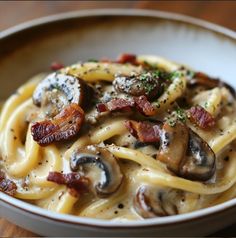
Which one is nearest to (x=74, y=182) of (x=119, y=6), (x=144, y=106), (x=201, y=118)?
(x=144, y=106)

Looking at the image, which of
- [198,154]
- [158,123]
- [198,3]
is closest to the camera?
[198,154]

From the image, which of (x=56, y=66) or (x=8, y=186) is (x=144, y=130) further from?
(x=56, y=66)

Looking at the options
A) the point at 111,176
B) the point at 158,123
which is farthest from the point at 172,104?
the point at 111,176

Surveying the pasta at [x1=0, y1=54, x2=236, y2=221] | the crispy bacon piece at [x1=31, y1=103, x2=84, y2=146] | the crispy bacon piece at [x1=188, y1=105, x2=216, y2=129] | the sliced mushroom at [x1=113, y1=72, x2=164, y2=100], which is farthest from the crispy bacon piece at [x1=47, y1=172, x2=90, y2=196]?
the crispy bacon piece at [x1=188, y1=105, x2=216, y2=129]

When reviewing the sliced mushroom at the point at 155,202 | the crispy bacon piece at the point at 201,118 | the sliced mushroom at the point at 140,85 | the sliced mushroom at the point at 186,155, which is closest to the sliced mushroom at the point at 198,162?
the sliced mushroom at the point at 186,155

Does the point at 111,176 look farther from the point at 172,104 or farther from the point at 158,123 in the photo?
the point at 172,104
